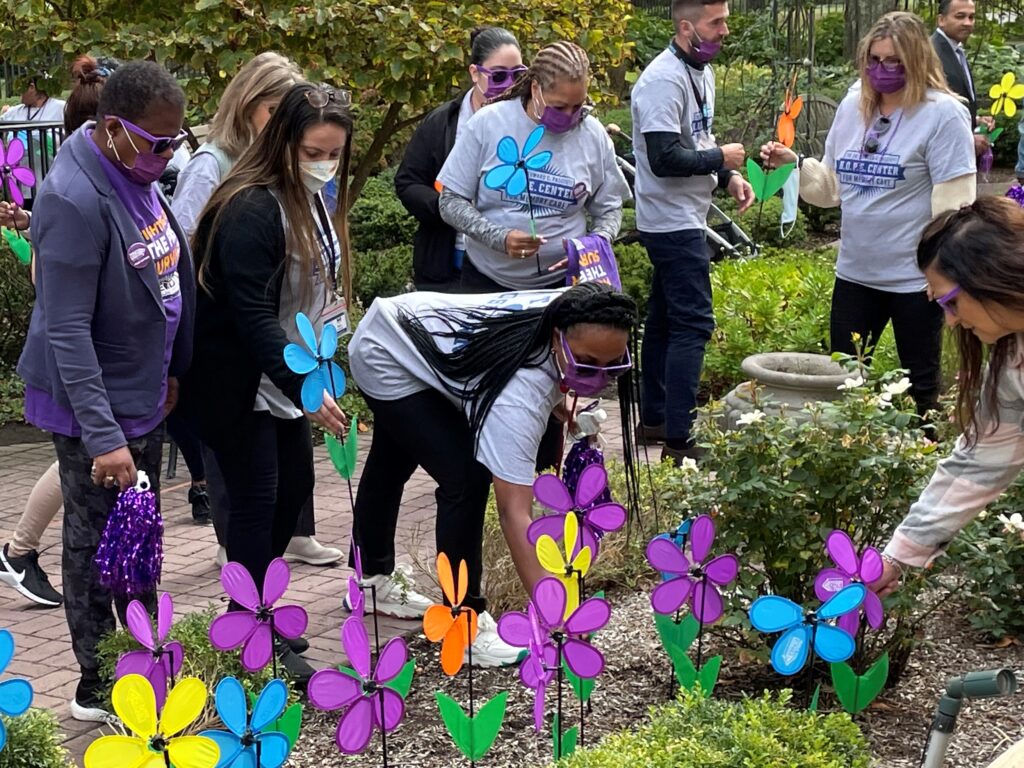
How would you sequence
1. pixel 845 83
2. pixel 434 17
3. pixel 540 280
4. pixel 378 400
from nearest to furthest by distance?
pixel 378 400 < pixel 540 280 < pixel 434 17 < pixel 845 83

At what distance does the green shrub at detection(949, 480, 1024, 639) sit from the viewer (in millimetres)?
3941

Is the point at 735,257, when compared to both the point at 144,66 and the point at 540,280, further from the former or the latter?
the point at 144,66

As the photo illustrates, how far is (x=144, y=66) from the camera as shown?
3584mm

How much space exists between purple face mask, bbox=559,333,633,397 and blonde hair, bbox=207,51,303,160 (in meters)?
1.32

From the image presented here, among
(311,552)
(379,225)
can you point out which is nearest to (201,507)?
(311,552)

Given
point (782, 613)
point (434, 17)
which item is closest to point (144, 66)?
point (782, 613)

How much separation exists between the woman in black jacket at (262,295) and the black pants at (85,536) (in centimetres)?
22

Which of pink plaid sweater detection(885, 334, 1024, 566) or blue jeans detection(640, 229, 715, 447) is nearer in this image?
pink plaid sweater detection(885, 334, 1024, 566)

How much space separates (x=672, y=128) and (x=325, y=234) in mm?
2158

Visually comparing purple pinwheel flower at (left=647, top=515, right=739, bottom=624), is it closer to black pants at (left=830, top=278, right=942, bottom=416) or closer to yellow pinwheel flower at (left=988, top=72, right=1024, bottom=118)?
black pants at (left=830, top=278, right=942, bottom=416)

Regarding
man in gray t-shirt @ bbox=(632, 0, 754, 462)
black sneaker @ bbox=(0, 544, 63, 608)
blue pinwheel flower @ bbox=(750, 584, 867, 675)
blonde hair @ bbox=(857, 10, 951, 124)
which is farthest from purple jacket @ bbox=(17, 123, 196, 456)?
blonde hair @ bbox=(857, 10, 951, 124)

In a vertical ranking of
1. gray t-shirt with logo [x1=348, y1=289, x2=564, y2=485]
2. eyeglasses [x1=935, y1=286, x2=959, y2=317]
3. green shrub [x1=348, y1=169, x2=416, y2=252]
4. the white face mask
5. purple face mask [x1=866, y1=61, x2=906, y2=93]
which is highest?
purple face mask [x1=866, y1=61, x2=906, y2=93]

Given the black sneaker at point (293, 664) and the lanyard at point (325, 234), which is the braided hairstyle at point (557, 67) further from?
the black sneaker at point (293, 664)

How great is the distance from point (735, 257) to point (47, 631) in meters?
A: 6.52
